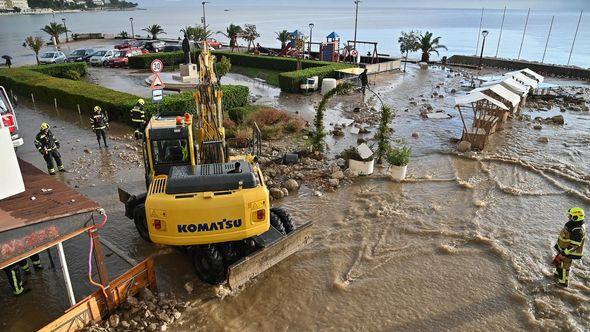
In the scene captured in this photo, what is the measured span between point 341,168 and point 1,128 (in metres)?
9.75

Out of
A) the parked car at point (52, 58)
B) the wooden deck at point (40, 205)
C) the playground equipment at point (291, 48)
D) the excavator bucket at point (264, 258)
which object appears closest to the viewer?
the wooden deck at point (40, 205)

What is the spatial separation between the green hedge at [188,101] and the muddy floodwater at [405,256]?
6.97ft

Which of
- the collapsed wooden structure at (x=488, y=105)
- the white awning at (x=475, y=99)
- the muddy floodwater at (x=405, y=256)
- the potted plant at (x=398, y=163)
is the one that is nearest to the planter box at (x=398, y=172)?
the potted plant at (x=398, y=163)

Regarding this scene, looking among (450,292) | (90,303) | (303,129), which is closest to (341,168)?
(303,129)

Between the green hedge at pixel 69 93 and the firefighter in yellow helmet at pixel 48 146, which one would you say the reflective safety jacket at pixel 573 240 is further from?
the green hedge at pixel 69 93

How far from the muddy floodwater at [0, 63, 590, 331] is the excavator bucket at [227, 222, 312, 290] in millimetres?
570

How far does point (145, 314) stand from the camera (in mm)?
6898

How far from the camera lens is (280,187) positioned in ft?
39.3

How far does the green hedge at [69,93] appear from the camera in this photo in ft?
57.7

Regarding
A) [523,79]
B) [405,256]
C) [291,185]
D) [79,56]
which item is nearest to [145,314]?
[405,256]

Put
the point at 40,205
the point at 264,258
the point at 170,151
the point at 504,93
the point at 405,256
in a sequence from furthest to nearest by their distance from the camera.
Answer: the point at 504,93 → the point at 405,256 → the point at 170,151 → the point at 264,258 → the point at 40,205

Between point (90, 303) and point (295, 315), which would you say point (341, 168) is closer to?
point (295, 315)

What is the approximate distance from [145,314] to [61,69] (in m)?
26.5

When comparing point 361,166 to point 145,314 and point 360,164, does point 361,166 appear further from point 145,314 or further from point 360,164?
point 145,314
